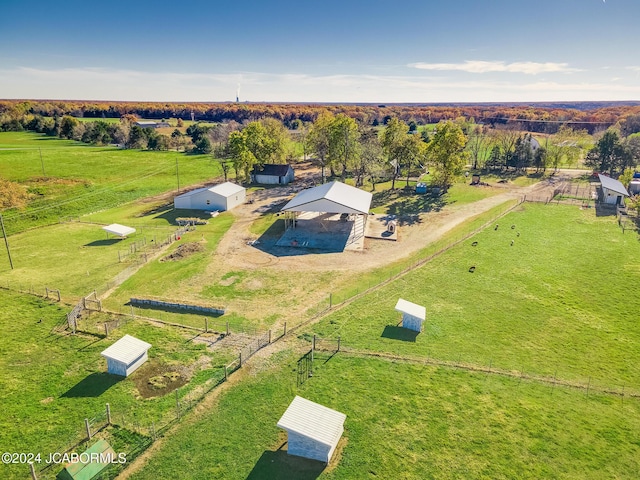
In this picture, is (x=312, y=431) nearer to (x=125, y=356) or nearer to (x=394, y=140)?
(x=125, y=356)

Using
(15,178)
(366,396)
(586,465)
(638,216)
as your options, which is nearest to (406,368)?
(366,396)

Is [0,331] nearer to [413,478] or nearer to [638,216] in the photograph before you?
[413,478]

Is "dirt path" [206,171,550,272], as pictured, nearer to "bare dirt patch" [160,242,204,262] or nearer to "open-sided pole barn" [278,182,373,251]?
"open-sided pole barn" [278,182,373,251]

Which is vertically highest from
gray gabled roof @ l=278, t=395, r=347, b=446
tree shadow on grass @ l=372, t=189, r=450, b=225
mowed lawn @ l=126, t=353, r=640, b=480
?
tree shadow on grass @ l=372, t=189, r=450, b=225

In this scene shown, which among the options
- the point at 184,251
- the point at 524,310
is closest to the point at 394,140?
the point at 184,251

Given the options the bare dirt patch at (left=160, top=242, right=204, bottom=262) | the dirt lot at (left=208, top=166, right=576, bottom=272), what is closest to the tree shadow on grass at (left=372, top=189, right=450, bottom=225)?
the dirt lot at (left=208, top=166, right=576, bottom=272)

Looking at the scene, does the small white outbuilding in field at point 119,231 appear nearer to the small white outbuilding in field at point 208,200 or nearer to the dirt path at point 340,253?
the dirt path at point 340,253

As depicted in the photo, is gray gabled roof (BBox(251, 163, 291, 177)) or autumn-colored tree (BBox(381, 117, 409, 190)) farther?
gray gabled roof (BBox(251, 163, 291, 177))
